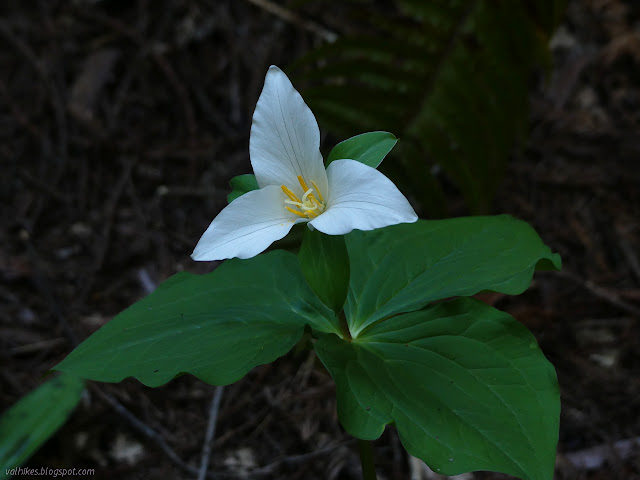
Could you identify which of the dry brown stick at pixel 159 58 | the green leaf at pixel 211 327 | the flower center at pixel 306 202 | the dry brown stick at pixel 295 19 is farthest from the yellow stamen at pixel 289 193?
the dry brown stick at pixel 295 19

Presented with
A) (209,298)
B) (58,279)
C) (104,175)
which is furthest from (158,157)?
(209,298)

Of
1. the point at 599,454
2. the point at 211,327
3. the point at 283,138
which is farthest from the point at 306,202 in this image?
the point at 599,454

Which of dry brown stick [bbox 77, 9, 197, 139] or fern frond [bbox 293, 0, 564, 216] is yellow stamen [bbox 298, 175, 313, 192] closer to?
fern frond [bbox 293, 0, 564, 216]

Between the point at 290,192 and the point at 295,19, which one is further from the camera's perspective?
the point at 295,19

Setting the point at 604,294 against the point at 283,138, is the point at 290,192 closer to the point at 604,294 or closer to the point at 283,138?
the point at 283,138

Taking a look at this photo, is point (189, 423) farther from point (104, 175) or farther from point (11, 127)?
point (11, 127)
